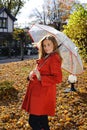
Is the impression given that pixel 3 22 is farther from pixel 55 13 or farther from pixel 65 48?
pixel 65 48

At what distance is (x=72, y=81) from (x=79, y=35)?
13.5ft

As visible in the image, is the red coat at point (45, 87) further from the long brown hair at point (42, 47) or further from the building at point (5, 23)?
the building at point (5, 23)

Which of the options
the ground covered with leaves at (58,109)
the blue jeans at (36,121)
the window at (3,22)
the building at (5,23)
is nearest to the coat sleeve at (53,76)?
the blue jeans at (36,121)

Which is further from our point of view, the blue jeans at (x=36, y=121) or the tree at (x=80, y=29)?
the tree at (x=80, y=29)

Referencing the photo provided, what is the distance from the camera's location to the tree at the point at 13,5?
2158 inches

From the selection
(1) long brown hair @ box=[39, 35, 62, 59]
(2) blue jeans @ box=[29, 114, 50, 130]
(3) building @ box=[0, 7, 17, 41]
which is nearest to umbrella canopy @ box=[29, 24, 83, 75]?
(1) long brown hair @ box=[39, 35, 62, 59]

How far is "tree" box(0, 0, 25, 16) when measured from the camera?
2158 inches

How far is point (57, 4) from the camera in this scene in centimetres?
5775

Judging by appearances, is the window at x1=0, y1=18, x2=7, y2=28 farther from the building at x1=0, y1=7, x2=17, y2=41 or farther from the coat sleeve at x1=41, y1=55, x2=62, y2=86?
the coat sleeve at x1=41, y1=55, x2=62, y2=86

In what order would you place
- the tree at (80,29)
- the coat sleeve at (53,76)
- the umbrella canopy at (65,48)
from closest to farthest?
the coat sleeve at (53,76) → the umbrella canopy at (65,48) → the tree at (80,29)

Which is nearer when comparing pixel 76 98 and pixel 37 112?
pixel 37 112

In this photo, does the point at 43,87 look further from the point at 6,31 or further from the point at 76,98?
the point at 6,31

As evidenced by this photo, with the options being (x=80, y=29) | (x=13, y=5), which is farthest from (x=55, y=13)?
(x=80, y=29)

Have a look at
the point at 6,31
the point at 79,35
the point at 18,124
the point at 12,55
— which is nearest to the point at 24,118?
the point at 18,124
